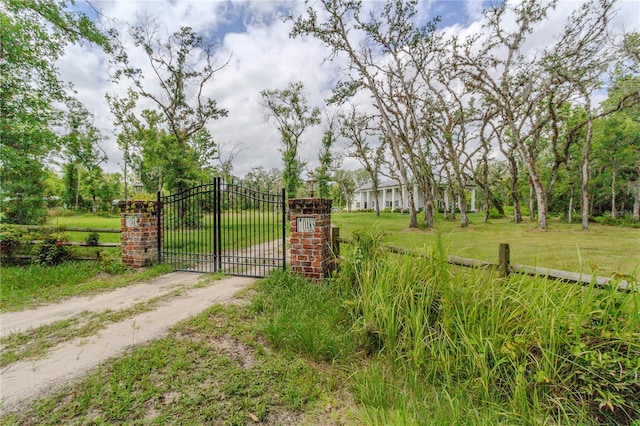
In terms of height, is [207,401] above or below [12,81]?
below

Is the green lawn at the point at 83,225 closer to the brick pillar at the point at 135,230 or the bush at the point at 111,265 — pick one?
the bush at the point at 111,265

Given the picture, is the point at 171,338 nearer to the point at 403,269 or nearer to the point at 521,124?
the point at 403,269

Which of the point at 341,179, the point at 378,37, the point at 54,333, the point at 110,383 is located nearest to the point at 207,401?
the point at 110,383

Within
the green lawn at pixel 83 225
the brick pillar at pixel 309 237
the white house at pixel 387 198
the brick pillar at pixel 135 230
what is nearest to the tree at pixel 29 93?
the green lawn at pixel 83 225

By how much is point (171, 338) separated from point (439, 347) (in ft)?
8.79

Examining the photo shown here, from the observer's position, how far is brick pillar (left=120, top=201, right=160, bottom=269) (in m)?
5.34

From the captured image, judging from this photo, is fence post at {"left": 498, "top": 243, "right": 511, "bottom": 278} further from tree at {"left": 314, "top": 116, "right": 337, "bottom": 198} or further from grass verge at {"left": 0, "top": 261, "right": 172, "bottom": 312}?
tree at {"left": 314, "top": 116, "right": 337, "bottom": 198}

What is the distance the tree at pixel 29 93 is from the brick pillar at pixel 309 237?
6.59 metres

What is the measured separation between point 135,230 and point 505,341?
640 centimetres

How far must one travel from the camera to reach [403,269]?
2803mm

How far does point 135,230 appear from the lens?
5352mm

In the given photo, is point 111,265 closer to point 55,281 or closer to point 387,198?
point 55,281

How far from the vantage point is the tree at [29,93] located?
574cm

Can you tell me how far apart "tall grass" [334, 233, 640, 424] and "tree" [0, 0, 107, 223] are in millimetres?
8274
